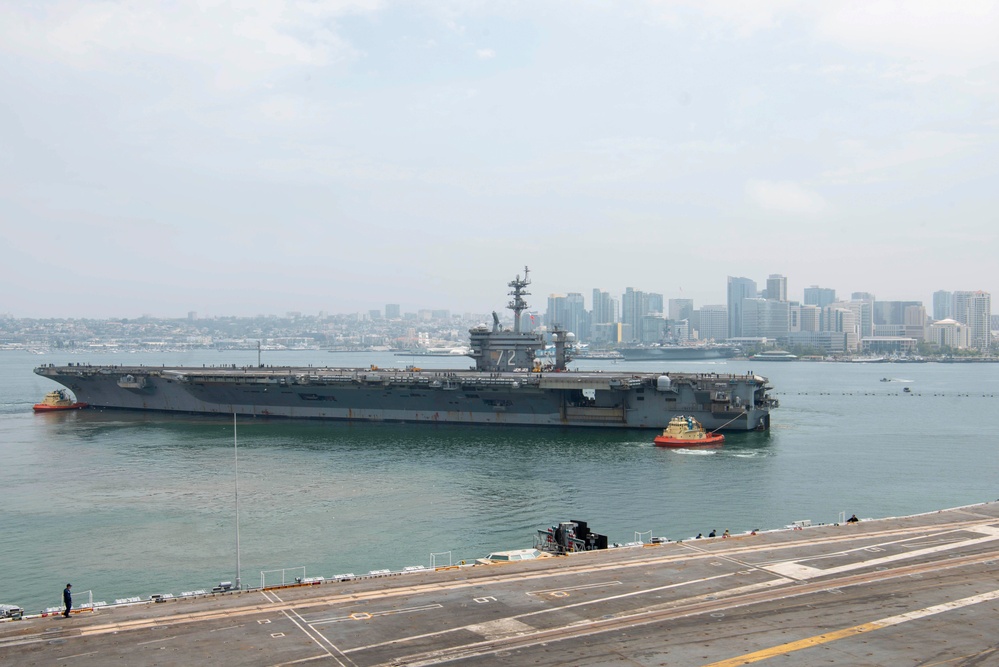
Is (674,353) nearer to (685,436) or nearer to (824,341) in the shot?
(824,341)

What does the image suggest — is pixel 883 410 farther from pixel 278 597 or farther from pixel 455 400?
pixel 278 597

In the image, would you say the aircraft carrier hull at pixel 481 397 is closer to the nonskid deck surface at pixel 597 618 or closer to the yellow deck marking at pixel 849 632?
the nonskid deck surface at pixel 597 618

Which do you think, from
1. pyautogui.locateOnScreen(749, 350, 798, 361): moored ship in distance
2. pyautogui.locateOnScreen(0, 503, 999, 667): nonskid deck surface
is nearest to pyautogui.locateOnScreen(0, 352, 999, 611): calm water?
pyautogui.locateOnScreen(0, 503, 999, 667): nonskid deck surface

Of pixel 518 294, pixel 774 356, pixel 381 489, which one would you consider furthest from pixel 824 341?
pixel 381 489

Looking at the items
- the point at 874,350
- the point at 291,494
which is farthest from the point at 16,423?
the point at 874,350

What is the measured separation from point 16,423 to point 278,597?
4424 centimetres

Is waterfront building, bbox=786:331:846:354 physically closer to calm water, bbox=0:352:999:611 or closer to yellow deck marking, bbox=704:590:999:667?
calm water, bbox=0:352:999:611

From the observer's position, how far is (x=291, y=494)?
91.3 feet

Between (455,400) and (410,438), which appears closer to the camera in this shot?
(410,438)

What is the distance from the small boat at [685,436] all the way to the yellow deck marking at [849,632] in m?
23.9

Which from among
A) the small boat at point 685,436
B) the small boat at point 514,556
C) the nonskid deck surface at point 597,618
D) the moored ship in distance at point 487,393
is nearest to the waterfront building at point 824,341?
the moored ship in distance at point 487,393

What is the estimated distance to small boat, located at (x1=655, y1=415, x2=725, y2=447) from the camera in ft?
124

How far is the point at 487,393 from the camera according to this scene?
4369 centimetres

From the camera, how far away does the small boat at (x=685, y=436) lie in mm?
37750
